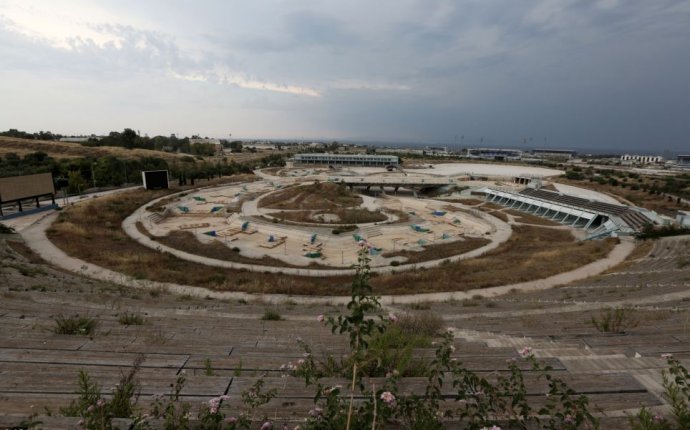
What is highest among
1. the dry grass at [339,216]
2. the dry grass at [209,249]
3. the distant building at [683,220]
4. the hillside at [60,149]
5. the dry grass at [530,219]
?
the hillside at [60,149]

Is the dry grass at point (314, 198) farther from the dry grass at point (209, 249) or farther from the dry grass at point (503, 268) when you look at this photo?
the dry grass at point (503, 268)

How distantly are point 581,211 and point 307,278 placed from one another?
152ft

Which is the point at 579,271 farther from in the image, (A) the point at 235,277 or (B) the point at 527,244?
(A) the point at 235,277

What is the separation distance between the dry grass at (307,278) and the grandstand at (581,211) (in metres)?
9.04

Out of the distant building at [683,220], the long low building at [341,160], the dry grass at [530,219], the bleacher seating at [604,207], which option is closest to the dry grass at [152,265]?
the dry grass at [530,219]

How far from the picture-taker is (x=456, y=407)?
12.0 ft

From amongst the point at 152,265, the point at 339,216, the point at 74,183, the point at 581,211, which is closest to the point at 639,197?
the point at 581,211

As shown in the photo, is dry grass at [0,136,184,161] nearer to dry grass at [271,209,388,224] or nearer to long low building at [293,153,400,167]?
long low building at [293,153,400,167]

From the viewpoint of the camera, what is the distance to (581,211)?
4938 cm

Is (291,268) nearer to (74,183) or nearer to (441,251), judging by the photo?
(441,251)

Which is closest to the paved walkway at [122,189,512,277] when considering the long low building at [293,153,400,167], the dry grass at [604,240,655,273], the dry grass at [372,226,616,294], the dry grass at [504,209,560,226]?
the dry grass at [372,226,616,294]

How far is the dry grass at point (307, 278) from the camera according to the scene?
848 inches

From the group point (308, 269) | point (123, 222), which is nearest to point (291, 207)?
point (123, 222)

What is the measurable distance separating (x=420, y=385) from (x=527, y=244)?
121 feet
